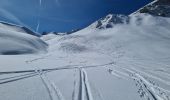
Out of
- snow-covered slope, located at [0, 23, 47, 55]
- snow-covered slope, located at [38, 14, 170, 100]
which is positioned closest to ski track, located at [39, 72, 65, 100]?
snow-covered slope, located at [38, 14, 170, 100]

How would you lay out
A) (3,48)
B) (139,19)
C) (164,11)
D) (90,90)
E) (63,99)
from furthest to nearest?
(164,11) → (139,19) → (3,48) → (90,90) → (63,99)

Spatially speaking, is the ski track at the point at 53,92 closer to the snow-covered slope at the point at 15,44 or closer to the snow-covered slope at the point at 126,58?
the snow-covered slope at the point at 126,58

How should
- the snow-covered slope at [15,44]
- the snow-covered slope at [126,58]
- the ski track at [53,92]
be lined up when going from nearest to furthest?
the ski track at [53,92], the snow-covered slope at [126,58], the snow-covered slope at [15,44]

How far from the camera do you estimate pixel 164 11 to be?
60406 millimetres

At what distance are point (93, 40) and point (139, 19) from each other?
20.4 metres

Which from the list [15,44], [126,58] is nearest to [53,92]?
[126,58]

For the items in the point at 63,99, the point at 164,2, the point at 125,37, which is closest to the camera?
the point at 63,99

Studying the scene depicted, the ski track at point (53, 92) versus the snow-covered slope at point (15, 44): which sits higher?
the snow-covered slope at point (15, 44)

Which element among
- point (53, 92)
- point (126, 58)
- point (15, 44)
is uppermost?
point (15, 44)

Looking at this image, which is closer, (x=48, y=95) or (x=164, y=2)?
(x=48, y=95)

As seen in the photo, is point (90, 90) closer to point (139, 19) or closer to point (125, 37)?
point (125, 37)

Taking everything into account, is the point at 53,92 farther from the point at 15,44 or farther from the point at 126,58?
the point at 15,44

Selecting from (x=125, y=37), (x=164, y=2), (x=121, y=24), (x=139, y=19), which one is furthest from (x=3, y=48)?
(x=164, y=2)

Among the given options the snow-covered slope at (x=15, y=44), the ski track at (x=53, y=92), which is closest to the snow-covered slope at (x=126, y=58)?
the ski track at (x=53, y=92)
